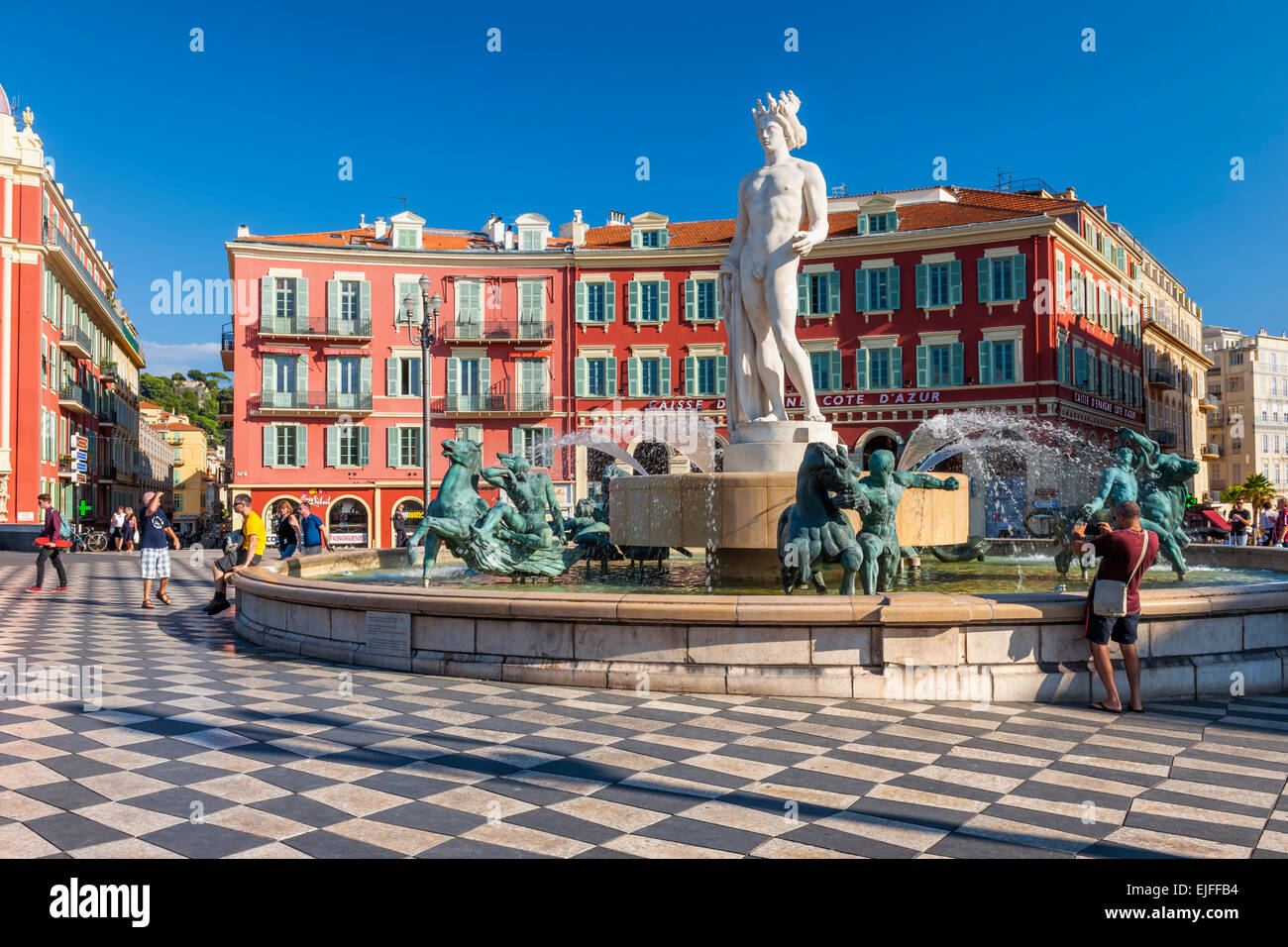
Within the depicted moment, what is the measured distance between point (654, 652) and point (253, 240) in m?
37.9

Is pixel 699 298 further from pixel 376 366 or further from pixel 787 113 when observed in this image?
pixel 787 113

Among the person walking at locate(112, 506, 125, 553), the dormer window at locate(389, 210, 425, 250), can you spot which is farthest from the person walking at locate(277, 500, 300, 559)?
the dormer window at locate(389, 210, 425, 250)

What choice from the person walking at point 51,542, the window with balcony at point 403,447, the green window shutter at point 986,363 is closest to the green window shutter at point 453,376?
the window with balcony at point 403,447

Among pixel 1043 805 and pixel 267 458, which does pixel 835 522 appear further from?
pixel 267 458

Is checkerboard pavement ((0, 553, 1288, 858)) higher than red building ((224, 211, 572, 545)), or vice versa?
red building ((224, 211, 572, 545))

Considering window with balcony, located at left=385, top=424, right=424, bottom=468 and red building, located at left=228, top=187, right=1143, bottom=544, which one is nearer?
red building, located at left=228, top=187, right=1143, bottom=544

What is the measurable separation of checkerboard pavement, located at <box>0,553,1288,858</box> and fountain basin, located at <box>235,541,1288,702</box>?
0.61 ft

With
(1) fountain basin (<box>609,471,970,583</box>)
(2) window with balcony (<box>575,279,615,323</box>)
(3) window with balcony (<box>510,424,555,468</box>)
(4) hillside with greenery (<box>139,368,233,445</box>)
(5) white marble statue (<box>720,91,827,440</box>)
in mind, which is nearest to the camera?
(1) fountain basin (<box>609,471,970,583</box>)

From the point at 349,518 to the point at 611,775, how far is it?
3713 centimetres

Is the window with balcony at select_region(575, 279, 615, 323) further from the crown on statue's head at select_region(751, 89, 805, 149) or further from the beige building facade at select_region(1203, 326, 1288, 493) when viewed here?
the beige building facade at select_region(1203, 326, 1288, 493)

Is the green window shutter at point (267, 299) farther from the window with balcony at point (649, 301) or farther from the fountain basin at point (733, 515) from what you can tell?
the fountain basin at point (733, 515)

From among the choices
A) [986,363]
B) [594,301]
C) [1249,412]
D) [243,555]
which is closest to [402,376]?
[594,301]

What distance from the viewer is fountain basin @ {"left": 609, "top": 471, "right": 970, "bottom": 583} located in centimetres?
906

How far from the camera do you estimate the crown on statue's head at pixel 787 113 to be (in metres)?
10.7
